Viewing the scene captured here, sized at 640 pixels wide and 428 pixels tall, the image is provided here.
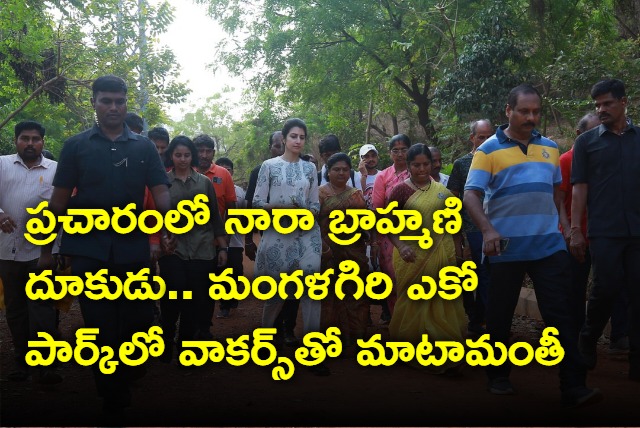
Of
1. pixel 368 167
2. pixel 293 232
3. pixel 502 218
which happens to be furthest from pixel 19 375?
pixel 368 167

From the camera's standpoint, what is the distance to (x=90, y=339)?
13.5ft

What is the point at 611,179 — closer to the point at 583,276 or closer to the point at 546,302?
the point at 583,276

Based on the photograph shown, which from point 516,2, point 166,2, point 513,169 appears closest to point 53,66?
point 166,2

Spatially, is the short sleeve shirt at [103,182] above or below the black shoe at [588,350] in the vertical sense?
above

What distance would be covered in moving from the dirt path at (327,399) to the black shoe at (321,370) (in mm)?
52

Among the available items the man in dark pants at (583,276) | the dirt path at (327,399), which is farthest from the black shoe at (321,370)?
the man in dark pants at (583,276)

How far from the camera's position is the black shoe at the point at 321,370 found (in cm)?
527

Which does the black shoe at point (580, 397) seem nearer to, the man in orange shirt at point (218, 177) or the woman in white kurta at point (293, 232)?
the woman in white kurta at point (293, 232)

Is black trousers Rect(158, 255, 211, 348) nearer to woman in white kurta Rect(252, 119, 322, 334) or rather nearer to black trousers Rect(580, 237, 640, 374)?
woman in white kurta Rect(252, 119, 322, 334)

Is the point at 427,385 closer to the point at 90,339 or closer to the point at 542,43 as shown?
the point at 90,339

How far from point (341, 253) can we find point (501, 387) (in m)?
2.05

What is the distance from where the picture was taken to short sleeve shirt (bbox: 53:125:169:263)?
416 centimetres

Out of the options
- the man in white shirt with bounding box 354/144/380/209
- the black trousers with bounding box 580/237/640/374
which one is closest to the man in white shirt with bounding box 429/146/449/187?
the man in white shirt with bounding box 354/144/380/209

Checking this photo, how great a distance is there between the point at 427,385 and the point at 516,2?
40.4ft
